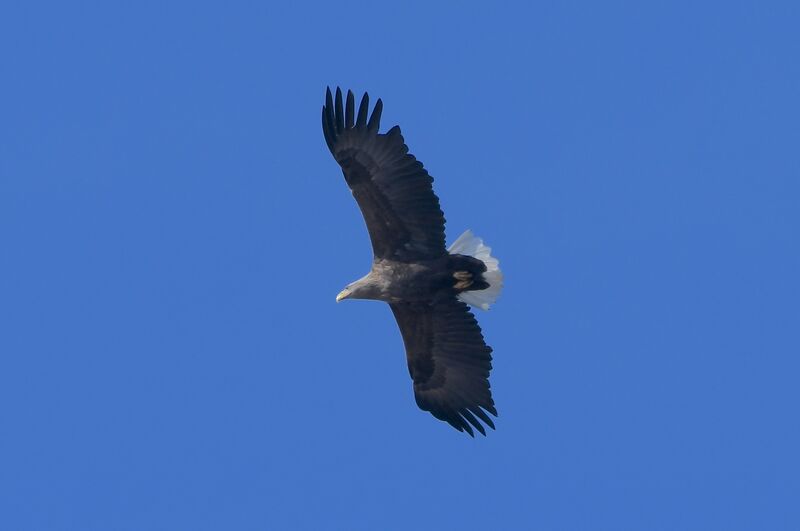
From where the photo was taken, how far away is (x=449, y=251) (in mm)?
21781

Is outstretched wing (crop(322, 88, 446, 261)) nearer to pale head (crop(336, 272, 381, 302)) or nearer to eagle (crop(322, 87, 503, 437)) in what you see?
eagle (crop(322, 87, 503, 437))

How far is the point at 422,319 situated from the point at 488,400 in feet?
4.17

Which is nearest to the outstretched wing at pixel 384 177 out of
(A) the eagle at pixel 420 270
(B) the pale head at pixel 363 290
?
(A) the eagle at pixel 420 270

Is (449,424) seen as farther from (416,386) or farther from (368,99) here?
(368,99)

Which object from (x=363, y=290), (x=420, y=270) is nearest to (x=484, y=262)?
(x=420, y=270)

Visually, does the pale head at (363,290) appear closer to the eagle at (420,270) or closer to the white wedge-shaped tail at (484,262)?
the eagle at (420,270)

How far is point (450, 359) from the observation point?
22.2m

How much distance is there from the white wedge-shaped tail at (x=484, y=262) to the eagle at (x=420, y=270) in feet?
0.04

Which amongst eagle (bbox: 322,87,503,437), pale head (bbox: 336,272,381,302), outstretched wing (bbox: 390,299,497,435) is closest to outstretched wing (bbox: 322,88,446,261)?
eagle (bbox: 322,87,503,437)

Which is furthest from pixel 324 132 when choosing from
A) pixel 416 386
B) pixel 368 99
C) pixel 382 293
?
pixel 416 386

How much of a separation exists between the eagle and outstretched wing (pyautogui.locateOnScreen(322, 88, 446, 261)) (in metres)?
0.01

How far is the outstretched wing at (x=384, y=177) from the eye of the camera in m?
21.1

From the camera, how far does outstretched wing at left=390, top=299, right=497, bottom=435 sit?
72.5 ft

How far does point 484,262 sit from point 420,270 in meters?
0.82
